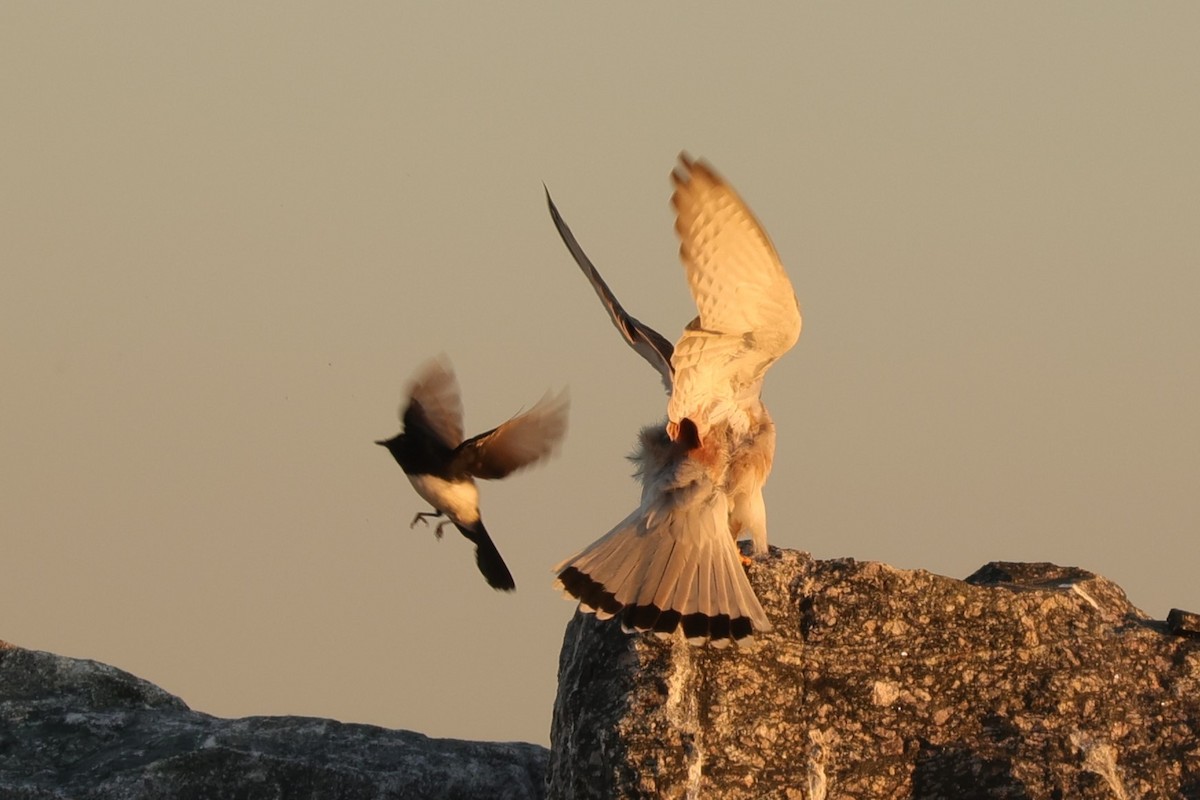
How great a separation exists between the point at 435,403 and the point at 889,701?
13.1ft

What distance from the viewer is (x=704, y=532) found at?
637cm

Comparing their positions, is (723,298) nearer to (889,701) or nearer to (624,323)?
(624,323)

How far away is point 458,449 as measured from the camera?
8.53 metres

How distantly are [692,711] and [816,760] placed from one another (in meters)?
0.44

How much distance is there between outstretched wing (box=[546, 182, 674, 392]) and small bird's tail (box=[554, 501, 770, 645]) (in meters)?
0.57

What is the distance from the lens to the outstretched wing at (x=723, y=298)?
5.59 meters

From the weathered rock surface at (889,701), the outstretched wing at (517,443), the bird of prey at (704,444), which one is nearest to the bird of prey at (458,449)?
→ the outstretched wing at (517,443)

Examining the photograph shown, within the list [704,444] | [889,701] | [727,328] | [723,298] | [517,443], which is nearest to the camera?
[889,701]

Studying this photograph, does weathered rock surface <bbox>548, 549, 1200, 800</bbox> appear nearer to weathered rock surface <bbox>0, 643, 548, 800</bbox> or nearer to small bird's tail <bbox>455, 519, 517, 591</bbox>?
weathered rock surface <bbox>0, 643, 548, 800</bbox>

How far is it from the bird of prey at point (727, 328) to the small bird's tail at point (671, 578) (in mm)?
228

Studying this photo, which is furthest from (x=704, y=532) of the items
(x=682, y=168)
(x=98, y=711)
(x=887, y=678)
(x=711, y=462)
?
(x=98, y=711)

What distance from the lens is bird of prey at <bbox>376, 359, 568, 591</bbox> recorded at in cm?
840

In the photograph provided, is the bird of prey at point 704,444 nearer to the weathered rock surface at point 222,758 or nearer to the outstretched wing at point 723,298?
the outstretched wing at point 723,298

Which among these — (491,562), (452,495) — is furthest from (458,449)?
(491,562)
